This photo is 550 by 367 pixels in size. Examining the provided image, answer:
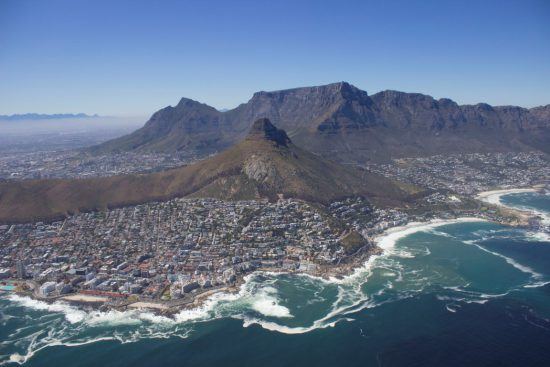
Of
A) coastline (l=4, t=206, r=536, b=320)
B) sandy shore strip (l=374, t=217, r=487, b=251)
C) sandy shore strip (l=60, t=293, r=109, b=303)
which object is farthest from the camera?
sandy shore strip (l=374, t=217, r=487, b=251)

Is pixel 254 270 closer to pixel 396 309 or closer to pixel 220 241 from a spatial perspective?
pixel 220 241

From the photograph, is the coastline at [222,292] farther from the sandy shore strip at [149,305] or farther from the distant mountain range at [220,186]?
the distant mountain range at [220,186]

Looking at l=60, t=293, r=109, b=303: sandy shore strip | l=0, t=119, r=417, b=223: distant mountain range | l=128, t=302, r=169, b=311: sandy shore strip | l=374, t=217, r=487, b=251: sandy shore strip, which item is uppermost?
l=0, t=119, r=417, b=223: distant mountain range

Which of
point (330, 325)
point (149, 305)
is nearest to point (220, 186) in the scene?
point (149, 305)

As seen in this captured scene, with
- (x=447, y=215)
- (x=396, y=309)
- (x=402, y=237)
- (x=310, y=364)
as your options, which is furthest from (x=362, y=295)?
(x=447, y=215)

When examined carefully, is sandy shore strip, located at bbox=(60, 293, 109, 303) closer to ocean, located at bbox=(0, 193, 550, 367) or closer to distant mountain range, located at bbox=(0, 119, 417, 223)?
ocean, located at bbox=(0, 193, 550, 367)

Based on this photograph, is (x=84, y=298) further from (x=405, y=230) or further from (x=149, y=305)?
(x=405, y=230)

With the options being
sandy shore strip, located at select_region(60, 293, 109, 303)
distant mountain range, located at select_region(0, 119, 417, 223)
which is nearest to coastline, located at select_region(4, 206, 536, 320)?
sandy shore strip, located at select_region(60, 293, 109, 303)
